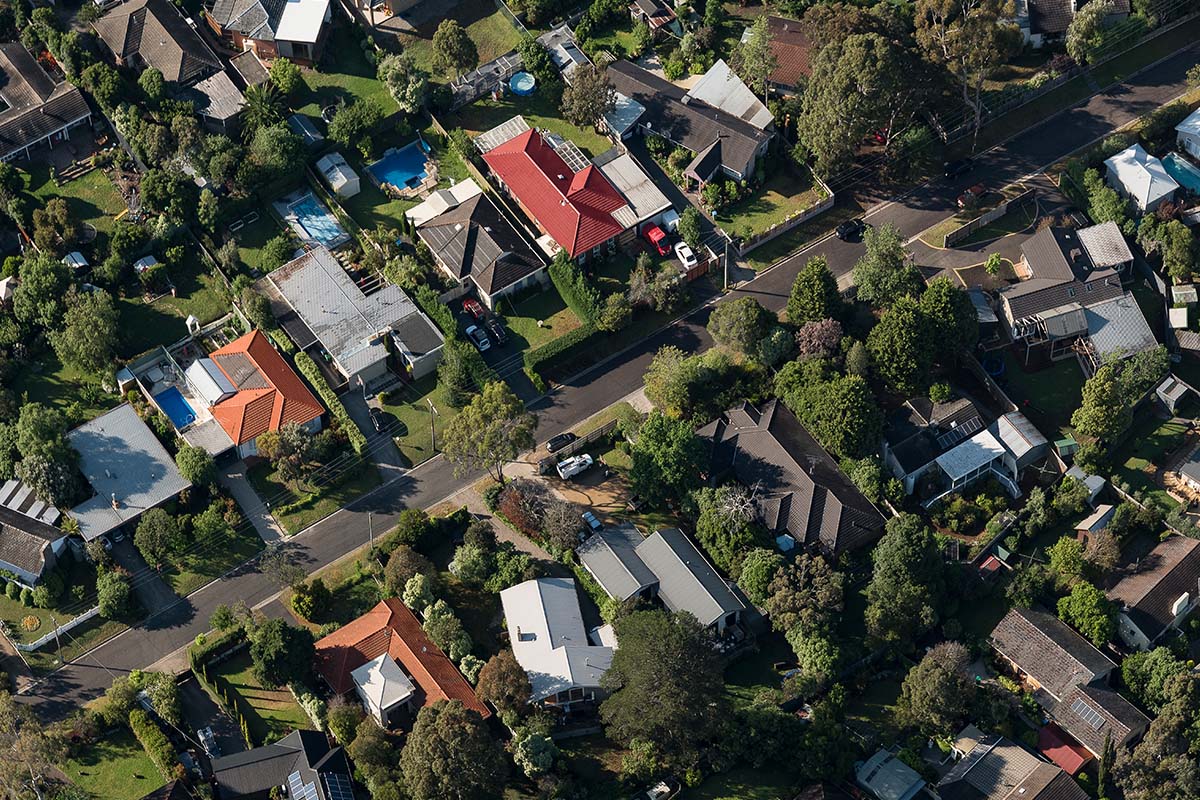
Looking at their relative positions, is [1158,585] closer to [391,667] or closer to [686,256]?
[686,256]

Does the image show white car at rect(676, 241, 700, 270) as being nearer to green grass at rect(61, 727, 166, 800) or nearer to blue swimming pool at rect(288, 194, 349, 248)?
blue swimming pool at rect(288, 194, 349, 248)

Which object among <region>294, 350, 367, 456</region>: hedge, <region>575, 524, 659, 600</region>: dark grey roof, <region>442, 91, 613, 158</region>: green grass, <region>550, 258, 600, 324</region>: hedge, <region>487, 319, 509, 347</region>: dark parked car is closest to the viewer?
<region>575, 524, 659, 600</region>: dark grey roof

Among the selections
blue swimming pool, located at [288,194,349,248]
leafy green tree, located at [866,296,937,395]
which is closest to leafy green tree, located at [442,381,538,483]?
blue swimming pool, located at [288,194,349,248]

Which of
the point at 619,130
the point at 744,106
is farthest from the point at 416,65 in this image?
the point at 744,106

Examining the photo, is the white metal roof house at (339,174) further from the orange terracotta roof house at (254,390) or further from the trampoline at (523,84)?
the trampoline at (523,84)

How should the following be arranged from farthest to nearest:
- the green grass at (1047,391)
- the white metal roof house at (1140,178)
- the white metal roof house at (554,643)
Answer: the white metal roof house at (1140,178)
the green grass at (1047,391)
the white metal roof house at (554,643)

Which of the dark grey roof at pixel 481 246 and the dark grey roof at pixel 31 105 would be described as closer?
the dark grey roof at pixel 481 246

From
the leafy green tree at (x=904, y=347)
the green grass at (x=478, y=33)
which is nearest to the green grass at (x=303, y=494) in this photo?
the leafy green tree at (x=904, y=347)
